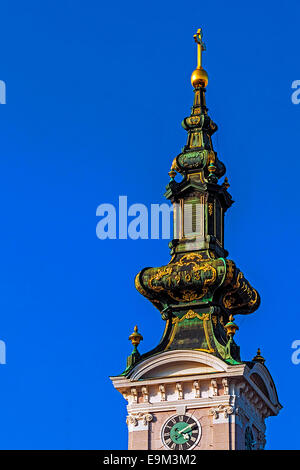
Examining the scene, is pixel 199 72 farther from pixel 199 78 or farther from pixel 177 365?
pixel 177 365

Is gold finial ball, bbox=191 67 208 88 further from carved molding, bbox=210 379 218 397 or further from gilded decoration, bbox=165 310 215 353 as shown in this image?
carved molding, bbox=210 379 218 397

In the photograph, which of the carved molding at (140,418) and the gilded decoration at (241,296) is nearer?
the carved molding at (140,418)

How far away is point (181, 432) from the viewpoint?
2598 inches

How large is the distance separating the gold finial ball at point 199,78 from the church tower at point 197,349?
2.35 meters

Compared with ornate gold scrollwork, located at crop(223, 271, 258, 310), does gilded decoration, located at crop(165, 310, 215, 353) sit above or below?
below

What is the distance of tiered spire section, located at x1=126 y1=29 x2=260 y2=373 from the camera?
6756 cm

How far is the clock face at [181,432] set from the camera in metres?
65.5

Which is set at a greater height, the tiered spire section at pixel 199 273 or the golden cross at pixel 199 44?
the golden cross at pixel 199 44

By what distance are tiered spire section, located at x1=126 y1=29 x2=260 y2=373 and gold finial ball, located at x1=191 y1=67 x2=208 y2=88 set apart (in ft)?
5.54

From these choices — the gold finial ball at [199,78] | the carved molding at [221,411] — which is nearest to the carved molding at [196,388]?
the carved molding at [221,411]

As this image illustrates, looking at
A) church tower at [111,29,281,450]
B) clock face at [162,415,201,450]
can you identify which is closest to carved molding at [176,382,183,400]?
church tower at [111,29,281,450]

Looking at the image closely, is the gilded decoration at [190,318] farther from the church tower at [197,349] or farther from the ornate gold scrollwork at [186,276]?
the ornate gold scrollwork at [186,276]
